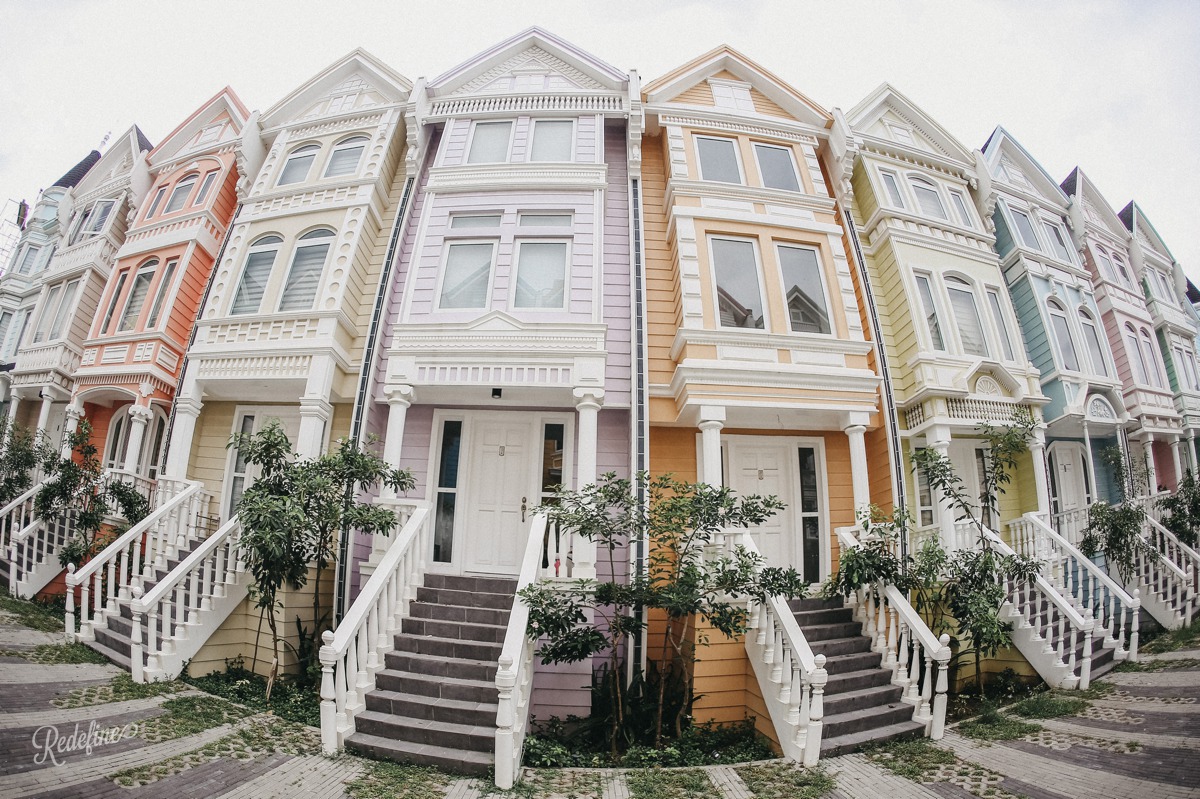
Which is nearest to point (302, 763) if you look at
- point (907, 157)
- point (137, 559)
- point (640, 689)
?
point (640, 689)

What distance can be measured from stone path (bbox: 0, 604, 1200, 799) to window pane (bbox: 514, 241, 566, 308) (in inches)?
245

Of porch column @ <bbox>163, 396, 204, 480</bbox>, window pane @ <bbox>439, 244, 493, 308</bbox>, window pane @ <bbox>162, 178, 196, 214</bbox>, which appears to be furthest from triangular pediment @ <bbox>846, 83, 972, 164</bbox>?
window pane @ <bbox>162, 178, 196, 214</bbox>

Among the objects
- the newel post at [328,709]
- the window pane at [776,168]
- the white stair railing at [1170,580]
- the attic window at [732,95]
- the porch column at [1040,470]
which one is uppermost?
the attic window at [732,95]

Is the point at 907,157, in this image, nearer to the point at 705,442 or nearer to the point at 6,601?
the point at 705,442

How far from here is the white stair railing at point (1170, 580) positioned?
8.14m

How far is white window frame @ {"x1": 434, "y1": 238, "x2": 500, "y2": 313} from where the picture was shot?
26.7 ft

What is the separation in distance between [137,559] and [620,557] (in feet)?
22.4

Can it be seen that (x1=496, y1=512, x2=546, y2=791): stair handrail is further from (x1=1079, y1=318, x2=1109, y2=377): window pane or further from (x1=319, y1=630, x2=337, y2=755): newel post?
(x1=1079, y1=318, x2=1109, y2=377): window pane

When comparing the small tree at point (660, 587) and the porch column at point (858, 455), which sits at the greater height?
the porch column at point (858, 455)

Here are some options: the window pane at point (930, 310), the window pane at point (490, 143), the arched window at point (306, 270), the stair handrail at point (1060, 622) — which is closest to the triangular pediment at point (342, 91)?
the window pane at point (490, 143)

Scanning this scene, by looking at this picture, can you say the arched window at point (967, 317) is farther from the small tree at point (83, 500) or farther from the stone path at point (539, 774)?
the small tree at point (83, 500)

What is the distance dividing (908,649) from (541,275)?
7434mm

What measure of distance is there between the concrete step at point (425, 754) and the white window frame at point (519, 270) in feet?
18.9

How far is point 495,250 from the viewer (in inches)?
339
